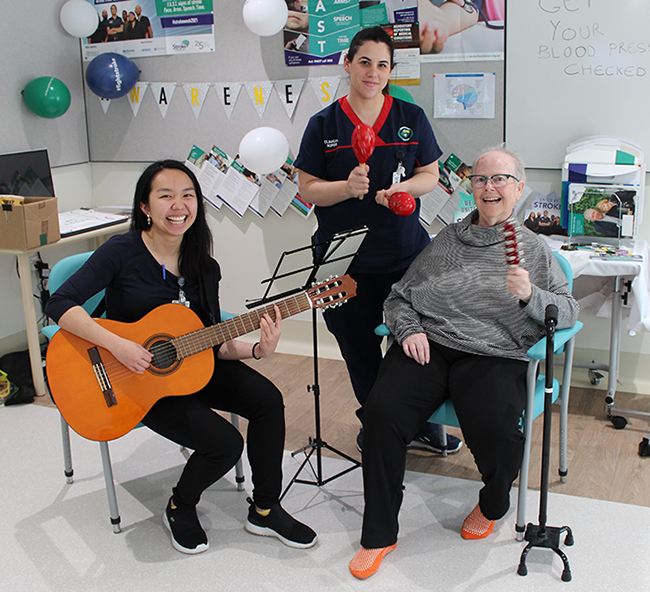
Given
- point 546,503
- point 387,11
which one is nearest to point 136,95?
point 387,11

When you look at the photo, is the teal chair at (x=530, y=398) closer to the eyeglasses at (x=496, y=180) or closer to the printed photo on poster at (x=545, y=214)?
the eyeglasses at (x=496, y=180)

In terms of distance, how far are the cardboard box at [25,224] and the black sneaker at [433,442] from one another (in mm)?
1888

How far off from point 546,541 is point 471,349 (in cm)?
60

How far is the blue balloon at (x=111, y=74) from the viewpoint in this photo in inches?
140

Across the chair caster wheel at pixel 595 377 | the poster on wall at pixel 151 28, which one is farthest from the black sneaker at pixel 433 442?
the poster on wall at pixel 151 28

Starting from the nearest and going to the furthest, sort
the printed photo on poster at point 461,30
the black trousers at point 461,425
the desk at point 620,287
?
the black trousers at point 461,425 → the desk at point 620,287 → the printed photo on poster at point 461,30

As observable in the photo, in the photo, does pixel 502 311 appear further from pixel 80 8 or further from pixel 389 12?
pixel 80 8

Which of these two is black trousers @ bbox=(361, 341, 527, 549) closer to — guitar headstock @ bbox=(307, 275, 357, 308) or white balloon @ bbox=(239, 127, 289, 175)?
guitar headstock @ bbox=(307, 275, 357, 308)

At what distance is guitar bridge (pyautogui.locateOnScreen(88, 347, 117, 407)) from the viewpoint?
2.01 meters

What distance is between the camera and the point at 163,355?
2.08 meters

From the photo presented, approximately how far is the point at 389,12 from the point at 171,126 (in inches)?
52.7

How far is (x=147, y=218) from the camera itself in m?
2.17

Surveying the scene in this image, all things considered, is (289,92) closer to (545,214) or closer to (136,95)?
(136,95)

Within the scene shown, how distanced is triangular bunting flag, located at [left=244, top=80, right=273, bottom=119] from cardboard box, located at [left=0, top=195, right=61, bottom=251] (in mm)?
1116
